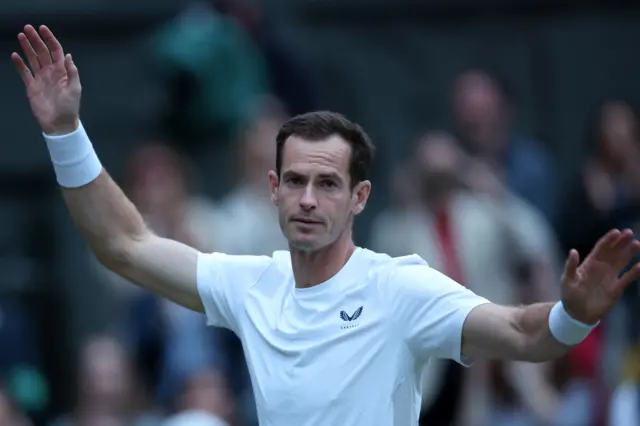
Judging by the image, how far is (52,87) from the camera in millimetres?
5695

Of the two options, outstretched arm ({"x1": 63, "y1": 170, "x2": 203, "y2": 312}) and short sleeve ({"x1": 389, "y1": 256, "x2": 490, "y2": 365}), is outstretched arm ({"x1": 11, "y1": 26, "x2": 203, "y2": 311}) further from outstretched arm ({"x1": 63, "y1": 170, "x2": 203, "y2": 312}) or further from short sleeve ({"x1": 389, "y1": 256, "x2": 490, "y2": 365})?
short sleeve ({"x1": 389, "y1": 256, "x2": 490, "y2": 365})

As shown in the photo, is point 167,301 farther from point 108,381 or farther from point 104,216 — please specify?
point 104,216

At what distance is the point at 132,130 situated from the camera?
461 inches

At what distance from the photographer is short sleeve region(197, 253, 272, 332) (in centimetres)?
563

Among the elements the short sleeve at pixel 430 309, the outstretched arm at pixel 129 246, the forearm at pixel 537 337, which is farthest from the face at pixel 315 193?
the forearm at pixel 537 337

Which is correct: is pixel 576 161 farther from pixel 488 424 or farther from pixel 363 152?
pixel 363 152

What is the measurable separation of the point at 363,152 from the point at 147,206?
4602 mm

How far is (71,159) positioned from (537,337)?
1.94 metres

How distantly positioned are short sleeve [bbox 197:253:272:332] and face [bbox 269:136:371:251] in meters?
0.34

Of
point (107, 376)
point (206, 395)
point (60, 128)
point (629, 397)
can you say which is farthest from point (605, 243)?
point (107, 376)

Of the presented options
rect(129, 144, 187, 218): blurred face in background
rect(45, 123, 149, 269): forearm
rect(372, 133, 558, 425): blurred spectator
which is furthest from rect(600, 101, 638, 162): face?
rect(45, 123, 149, 269): forearm

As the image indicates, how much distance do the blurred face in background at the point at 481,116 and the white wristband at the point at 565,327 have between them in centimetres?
495

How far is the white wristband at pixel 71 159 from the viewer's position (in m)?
5.69

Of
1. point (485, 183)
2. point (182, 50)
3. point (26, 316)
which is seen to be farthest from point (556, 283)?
point (26, 316)
